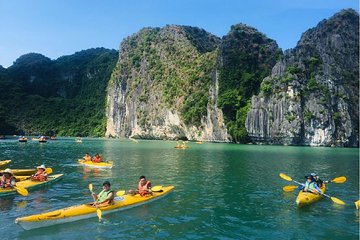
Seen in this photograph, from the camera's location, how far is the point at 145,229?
13.2 metres

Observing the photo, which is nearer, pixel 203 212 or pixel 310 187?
pixel 203 212

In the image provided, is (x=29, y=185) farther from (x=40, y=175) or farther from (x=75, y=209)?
(x=75, y=209)

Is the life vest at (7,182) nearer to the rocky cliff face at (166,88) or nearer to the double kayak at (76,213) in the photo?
the double kayak at (76,213)

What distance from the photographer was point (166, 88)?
120500 mm

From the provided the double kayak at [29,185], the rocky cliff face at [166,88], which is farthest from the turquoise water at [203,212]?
the rocky cliff face at [166,88]

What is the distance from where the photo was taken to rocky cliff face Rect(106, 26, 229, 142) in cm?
10438

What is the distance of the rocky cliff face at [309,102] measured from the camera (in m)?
76.6

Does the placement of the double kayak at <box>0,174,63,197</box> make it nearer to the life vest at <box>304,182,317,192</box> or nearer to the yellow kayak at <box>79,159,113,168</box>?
the yellow kayak at <box>79,159,113,168</box>

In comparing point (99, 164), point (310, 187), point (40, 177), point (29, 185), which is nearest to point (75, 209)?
point (29, 185)

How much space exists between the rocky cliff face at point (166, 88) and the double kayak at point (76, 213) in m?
78.0

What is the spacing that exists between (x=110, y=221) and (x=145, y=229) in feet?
5.77

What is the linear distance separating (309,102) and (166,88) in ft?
175

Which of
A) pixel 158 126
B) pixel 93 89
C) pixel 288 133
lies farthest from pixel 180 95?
pixel 93 89

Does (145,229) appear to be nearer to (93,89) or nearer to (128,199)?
(128,199)
